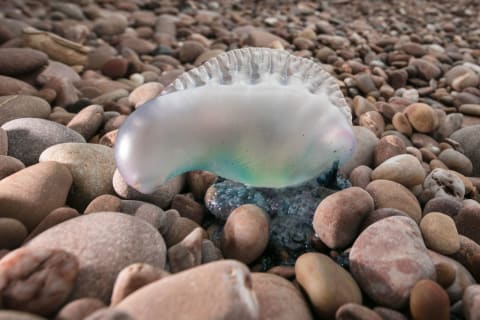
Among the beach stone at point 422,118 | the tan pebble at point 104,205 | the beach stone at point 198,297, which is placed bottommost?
the beach stone at point 422,118

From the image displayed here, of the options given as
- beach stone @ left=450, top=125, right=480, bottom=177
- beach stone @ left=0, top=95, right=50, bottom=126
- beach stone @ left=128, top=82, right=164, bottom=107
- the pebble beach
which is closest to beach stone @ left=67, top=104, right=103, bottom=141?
the pebble beach

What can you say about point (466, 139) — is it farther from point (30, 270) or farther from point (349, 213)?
point (30, 270)

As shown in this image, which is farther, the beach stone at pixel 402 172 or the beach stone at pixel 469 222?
the beach stone at pixel 402 172

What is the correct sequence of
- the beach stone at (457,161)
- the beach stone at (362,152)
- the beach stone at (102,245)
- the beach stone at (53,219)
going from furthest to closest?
1. the beach stone at (457,161)
2. the beach stone at (362,152)
3. the beach stone at (53,219)
4. the beach stone at (102,245)

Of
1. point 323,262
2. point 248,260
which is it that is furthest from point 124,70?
point 323,262

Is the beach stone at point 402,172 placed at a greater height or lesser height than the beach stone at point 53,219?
lesser

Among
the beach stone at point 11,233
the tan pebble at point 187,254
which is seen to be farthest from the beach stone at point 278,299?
the beach stone at point 11,233

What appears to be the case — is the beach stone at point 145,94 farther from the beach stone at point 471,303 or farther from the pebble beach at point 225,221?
the beach stone at point 471,303

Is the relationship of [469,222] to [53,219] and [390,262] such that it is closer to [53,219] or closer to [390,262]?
[390,262]
